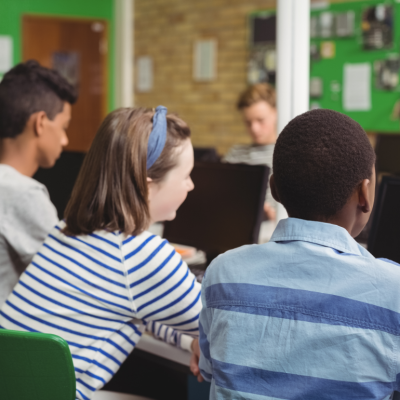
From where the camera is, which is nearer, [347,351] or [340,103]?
[347,351]

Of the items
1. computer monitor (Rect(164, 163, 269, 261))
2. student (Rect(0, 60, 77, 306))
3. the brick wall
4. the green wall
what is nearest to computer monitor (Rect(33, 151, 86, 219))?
student (Rect(0, 60, 77, 306))

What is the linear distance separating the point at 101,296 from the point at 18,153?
2.60 ft

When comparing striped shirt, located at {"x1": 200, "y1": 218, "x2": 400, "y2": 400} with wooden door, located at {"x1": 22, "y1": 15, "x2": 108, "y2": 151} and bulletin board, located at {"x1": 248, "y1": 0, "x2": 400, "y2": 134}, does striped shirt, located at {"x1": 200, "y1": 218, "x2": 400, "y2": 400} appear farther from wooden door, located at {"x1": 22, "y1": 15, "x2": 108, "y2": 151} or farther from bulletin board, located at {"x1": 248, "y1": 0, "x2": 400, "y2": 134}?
wooden door, located at {"x1": 22, "y1": 15, "x2": 108, "y2": 151}

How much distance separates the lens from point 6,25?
586cm

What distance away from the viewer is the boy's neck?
5.98 ft

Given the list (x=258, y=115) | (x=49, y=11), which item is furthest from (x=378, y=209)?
(x=49, y=11)

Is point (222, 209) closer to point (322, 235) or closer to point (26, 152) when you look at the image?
point (26, 152)

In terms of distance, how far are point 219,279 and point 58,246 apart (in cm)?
52

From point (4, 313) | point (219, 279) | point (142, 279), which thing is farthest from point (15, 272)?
point (219, 279)

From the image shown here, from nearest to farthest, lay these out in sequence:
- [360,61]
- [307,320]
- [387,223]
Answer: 1. [307,320]
2. [387,223]
3. [360,61]

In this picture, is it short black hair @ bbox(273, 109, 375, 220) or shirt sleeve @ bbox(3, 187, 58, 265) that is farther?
shirt sleeve @ bbox(3, 187, 58, 265)

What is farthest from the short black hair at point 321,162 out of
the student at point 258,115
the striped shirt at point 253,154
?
the student at point 258,115

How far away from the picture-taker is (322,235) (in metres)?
0.85

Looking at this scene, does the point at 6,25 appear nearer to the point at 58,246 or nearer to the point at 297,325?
the point at 58,246
